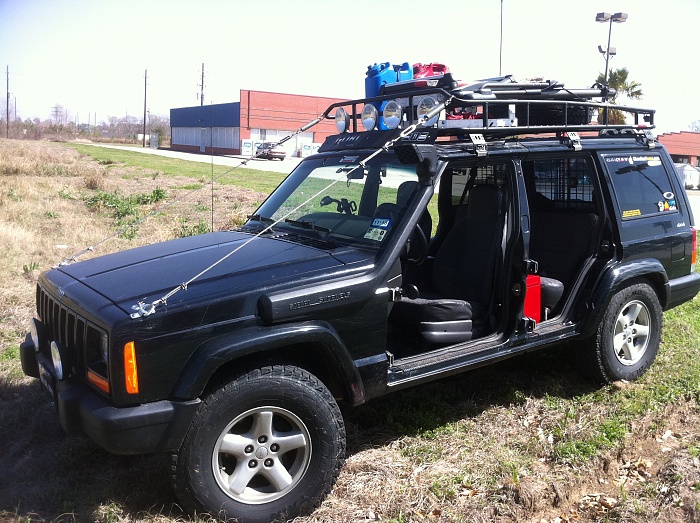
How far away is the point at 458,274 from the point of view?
15.7ft

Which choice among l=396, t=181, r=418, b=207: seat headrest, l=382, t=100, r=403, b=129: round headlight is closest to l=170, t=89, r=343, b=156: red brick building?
l=382, t=100, r=403, b=129: round headlight

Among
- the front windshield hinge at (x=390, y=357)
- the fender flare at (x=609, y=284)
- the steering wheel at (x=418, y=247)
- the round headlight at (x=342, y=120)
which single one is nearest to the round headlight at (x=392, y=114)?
the steering wheel at (x=418, y=247)

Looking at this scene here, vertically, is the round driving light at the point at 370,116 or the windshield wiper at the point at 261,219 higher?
the round driving light at the point at 370,116

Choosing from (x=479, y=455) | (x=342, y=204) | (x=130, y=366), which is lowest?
(x=479, y=455)

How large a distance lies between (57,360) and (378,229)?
1.97 m

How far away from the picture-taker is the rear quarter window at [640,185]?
16.8 feet

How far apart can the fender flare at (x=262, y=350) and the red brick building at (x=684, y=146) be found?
51.5 m

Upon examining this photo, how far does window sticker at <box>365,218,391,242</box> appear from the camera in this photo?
396 centimetres

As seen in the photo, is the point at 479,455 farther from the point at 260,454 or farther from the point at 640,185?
the point at 640,185

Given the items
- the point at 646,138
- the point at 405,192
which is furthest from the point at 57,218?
the point at 646,138

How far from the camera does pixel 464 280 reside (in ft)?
15.5

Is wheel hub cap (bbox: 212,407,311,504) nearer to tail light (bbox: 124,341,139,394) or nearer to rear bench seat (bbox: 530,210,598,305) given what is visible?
tail light (bbox: 124,341,139,394)

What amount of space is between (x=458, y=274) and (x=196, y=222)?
8390mm

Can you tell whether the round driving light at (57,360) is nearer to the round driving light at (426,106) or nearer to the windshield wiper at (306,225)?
the windshield wiper at (306,225)
